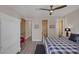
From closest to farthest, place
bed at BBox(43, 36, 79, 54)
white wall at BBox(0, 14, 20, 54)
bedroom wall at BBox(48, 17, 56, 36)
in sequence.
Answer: bed at BBox(43, 36, 79, 54) < white wall at BBox(0, 14, 20, 54) < bedroom wall at BBox(48, 17, 56, 36)

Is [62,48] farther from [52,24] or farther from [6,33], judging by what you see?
[52,24]

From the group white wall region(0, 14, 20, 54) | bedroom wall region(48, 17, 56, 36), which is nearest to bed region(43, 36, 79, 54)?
white wall region(0, 14, 20, 54)

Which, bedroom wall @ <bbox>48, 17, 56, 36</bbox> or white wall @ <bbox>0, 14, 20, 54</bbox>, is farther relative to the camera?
bedroom wall @ <bbox>48, 17, 56, 36</bbox>

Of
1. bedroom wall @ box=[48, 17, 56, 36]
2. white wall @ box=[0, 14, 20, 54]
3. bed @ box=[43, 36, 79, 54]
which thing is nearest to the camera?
bed @ box=[43, 36, 79, 54]

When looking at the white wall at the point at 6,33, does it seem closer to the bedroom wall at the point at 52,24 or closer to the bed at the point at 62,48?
the bed at the point at 62,48

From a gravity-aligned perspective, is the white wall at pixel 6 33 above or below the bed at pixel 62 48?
above

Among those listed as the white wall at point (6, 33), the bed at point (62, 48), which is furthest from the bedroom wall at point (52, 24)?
the white wall at point (6, 33)

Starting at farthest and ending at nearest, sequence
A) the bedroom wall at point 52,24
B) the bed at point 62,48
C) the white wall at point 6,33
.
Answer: the bedroom wall at point 52,24, the white wall at point 6,33, the bed at point 62,48

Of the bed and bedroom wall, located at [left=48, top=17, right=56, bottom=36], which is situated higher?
bedroom wall, located at [left=48, top=17, right=56, bottom=36]

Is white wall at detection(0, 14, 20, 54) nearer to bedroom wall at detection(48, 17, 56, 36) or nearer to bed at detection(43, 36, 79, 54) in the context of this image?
bed at detection(43, 36, 79, 54)

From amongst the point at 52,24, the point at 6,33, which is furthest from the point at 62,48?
the point at 52,24
